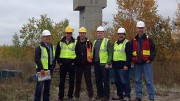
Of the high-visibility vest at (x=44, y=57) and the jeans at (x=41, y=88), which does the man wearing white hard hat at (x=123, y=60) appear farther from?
the high-visibility vest at (x=44, y=57)

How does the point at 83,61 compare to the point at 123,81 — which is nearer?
the point at 123,81

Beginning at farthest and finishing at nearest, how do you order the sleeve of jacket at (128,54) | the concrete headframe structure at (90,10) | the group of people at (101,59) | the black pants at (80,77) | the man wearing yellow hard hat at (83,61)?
the concrete headframe structure at (90,10) → the black pants at (80,77) → the man wearing yellow hard hat at (83,61) → the sleeve of jacket at (128,54) → the group of people at (101,59)

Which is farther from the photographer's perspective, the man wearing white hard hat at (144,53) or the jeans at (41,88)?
the man wearing white hard hat at (144,53)

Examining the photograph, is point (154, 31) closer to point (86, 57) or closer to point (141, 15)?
point (141, 15)

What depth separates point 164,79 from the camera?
18.0m

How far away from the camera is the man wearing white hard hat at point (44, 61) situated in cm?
1015

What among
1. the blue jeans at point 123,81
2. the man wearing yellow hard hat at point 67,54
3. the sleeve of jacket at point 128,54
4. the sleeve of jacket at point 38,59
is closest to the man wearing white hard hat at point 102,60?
the blue jeans at point 123,81

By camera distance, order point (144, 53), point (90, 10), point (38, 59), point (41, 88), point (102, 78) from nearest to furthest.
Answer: point (38, 59) → point (41, 88) → point (144, 53) → point (102, 78) → point (90, 10)

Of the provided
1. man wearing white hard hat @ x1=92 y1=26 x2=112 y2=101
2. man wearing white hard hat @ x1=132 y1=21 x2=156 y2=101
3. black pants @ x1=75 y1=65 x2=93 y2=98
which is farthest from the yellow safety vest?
man wearing white hard hat @ x1=132 y1=21 x2=156 y2=101

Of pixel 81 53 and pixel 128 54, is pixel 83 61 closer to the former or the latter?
pixel 81 53

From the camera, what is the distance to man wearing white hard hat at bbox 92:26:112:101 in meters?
11.1

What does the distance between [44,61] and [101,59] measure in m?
1.73

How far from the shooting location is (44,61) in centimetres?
1030

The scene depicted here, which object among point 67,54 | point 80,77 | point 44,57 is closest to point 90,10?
point 80,77
